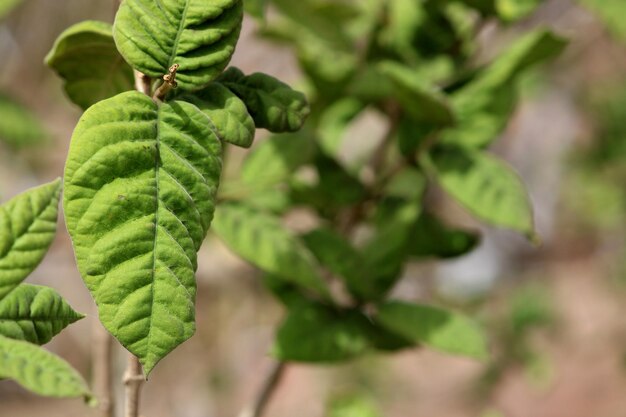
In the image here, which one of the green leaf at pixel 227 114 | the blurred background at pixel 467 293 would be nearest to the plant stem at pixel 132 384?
the green leaf at pixel 227 114

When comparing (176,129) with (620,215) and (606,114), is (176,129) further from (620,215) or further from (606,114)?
(620,215)

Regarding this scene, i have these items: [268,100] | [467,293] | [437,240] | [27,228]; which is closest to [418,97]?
[437,240]

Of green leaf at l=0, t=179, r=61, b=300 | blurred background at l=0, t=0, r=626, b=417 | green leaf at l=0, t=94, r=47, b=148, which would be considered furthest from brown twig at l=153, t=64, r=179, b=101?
blurred background at l=0, t=0, r=626, b=417

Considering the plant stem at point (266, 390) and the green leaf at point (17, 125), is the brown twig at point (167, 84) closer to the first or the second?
the plant stem at point (266, 390)

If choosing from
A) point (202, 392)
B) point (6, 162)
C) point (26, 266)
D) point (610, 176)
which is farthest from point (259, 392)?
point (610, 176)

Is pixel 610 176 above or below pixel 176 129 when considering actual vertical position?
below
